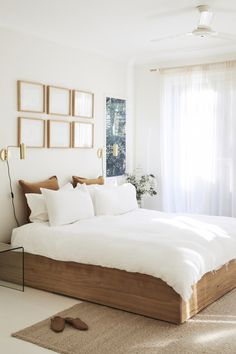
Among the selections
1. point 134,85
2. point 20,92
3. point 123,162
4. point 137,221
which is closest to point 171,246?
point 137,221

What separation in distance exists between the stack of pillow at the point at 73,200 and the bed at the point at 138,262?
0.45ft

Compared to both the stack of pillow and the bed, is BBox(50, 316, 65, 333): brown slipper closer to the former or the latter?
the bed

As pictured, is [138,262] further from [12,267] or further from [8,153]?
[8,153]

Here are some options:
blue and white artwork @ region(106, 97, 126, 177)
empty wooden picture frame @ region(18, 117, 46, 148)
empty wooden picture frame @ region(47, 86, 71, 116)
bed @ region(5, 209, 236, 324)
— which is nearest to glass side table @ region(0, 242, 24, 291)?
bed @ region(5, 209, 236, 324)

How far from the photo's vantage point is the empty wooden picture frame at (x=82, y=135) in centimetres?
554

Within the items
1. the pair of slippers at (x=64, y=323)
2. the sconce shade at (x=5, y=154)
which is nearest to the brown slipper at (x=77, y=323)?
the pair of slippers at (x=64, y=323)

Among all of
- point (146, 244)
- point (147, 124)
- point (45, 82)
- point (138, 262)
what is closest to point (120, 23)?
point (45, 82)

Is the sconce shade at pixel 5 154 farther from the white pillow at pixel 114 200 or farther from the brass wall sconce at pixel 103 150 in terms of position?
the brass wall sconce at pixel 103 150

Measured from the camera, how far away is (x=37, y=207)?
4629 millimetres

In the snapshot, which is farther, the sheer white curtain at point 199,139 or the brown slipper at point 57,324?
the sheer white curtain at point 199,139

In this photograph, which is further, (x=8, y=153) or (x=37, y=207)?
(x=8, y=153)

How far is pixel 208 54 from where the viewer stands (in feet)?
19.0

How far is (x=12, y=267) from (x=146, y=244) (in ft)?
4.68

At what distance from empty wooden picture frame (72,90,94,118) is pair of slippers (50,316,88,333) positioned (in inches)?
110
